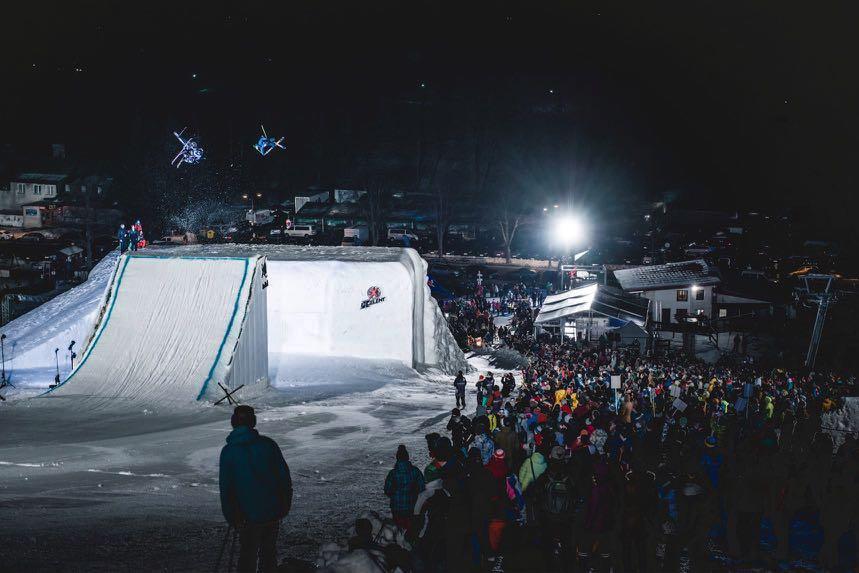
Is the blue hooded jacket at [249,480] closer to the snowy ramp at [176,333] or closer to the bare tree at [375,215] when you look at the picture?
the snowy ramp at [176,333]

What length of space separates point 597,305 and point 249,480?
72.9 ft

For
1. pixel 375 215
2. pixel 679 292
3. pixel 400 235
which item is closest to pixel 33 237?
pixel 375 215

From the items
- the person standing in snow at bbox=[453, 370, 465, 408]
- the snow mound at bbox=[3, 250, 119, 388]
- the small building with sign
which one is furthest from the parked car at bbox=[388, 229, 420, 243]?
the person standing in snow at bbox=[453, 370, 465, 408]

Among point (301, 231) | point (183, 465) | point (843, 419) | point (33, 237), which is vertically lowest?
point (843, 419)

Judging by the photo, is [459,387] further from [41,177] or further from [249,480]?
[41,177]

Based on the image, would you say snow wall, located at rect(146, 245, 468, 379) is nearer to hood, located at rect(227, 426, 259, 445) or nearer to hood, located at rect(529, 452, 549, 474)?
hood, located at rect(529, 452, 549, 474)

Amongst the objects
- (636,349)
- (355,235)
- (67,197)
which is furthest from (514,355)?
(67,197)

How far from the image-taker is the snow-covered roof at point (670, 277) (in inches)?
1336

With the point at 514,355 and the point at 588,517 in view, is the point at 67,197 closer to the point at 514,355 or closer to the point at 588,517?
the point at 514,355

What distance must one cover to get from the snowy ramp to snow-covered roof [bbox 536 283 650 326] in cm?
1138

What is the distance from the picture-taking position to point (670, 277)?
3544 cm

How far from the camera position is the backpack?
21.5 ft

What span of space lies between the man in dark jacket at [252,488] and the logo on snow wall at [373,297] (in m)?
16.8

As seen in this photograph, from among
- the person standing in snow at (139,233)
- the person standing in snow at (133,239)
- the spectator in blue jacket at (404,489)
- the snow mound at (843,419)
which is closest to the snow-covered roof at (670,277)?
the snow mound at (843,419)
